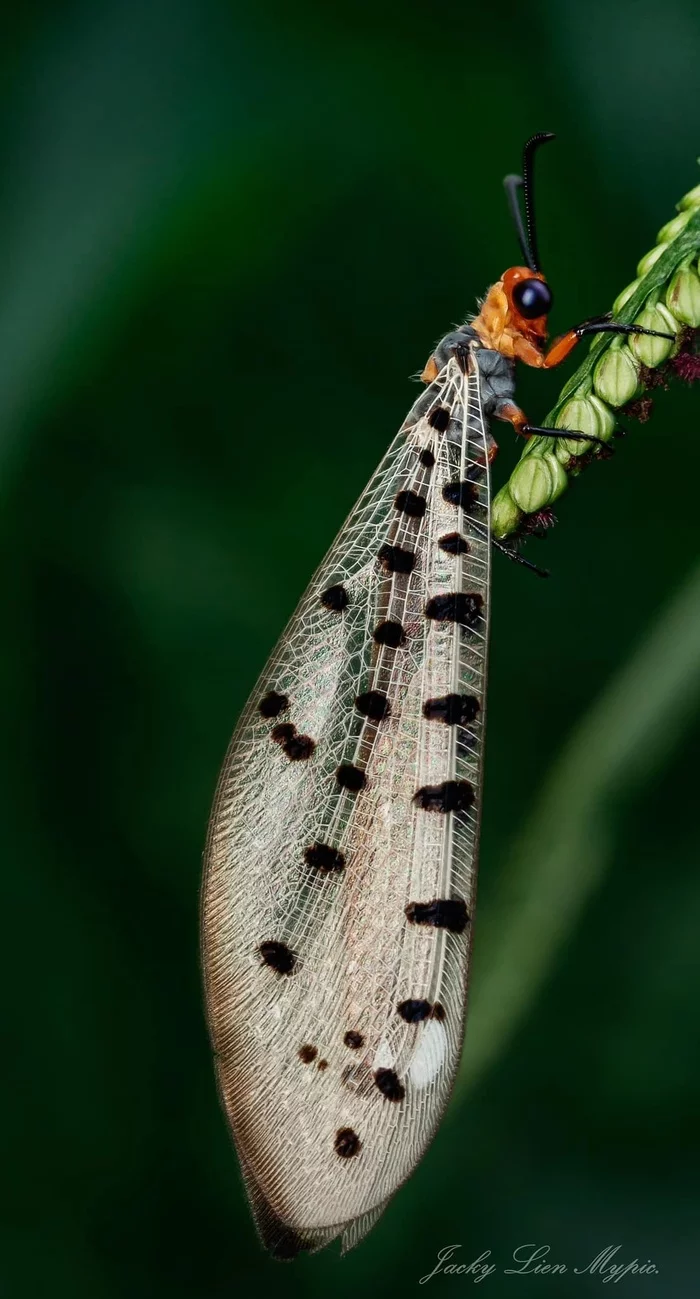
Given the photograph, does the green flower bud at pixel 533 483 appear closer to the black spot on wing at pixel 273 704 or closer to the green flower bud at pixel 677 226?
the green flower bud at pixel 677 226

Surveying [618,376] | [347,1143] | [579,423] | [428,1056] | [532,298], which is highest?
[532,298]

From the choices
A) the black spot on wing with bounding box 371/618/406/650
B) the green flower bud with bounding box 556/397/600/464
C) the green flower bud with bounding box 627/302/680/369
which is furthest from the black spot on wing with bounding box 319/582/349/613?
the green flower bud with bounding box 627/302/680/369

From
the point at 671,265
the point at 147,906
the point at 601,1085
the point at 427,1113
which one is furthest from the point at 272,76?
the point at 601,1085

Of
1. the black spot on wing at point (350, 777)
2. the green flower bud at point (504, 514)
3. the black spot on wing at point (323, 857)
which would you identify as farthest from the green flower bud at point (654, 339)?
the black spot on wing at point (323, 857)

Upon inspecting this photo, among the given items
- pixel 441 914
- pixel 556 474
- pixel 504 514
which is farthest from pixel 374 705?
pixel 556 474

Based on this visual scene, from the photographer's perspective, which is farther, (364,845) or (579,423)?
(364,845)

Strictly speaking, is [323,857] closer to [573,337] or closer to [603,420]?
[603,420]
